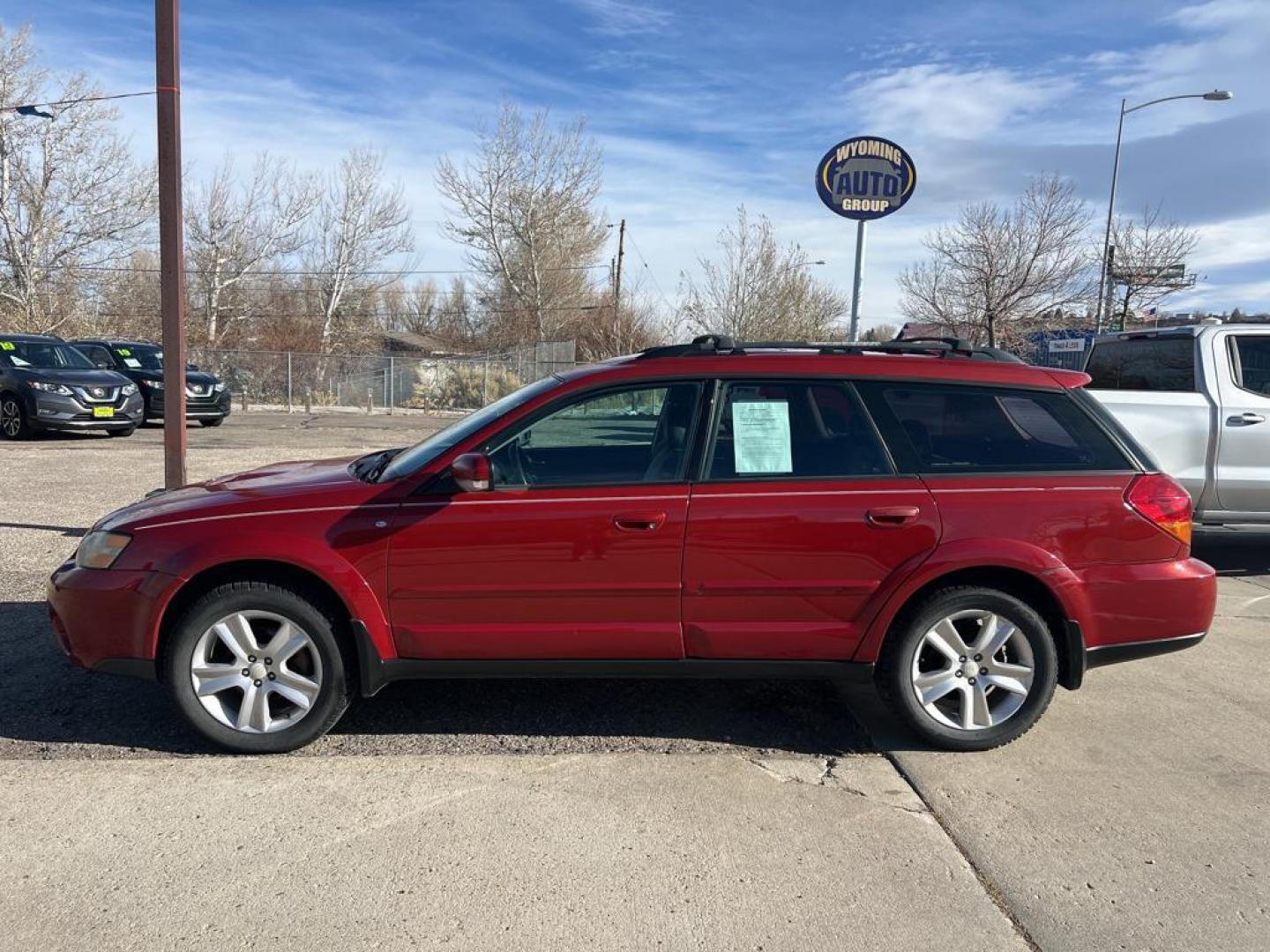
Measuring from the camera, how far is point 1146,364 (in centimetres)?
771

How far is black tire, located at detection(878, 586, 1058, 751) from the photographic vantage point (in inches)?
151

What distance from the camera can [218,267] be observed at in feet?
138

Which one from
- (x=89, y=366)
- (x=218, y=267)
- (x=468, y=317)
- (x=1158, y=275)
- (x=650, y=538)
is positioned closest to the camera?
(x=650, y=538)

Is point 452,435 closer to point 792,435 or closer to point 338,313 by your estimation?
point 792,435

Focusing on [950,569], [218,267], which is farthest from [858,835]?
[218,267]

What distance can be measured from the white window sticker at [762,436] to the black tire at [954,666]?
835 millimetres

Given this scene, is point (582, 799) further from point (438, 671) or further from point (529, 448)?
point (529, 448)

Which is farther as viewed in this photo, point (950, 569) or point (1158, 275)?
point (1158, 275)

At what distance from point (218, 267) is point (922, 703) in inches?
1750

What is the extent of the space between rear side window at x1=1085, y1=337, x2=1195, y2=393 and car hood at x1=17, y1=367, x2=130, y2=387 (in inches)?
571

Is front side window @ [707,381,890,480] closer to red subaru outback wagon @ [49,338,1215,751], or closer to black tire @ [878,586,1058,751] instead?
red subaru outback wagon @ [49,338,1215,751]

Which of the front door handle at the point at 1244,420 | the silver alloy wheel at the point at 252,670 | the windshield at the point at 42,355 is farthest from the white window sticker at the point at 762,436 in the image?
the windshield at the point at 42,355

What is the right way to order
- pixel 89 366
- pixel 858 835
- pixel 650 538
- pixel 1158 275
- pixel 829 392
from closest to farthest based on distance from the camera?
pixel 858 835
pixel 650 538
pixel 829 392
pixel 89 366
pixel 1158 275

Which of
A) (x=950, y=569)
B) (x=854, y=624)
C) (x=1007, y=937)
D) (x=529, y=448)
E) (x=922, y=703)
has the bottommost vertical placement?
(x=1007, y=937)
